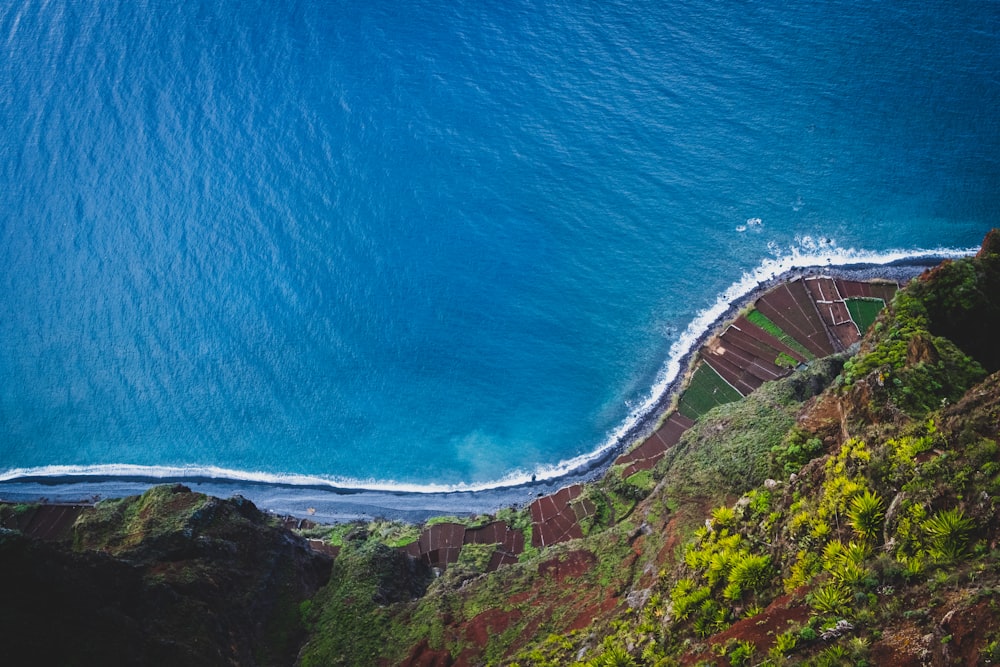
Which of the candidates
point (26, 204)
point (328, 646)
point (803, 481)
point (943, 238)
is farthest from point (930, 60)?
point (26, 204)

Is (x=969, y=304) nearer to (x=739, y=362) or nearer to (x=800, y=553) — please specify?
(x=800, y=553)

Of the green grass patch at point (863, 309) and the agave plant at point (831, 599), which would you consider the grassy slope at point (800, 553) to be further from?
the green grass patch at point (863, 309)

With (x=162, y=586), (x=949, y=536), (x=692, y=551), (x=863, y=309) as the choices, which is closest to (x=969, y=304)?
(x=949, y=536)

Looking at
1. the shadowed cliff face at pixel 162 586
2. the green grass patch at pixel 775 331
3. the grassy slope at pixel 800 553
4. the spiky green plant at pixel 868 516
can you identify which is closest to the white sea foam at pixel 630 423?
the green grass patch at pixel 775 331

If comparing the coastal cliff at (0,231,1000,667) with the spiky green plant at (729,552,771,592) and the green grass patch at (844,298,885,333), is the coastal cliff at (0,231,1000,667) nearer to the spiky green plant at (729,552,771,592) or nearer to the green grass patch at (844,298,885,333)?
the spiky green plant at (729,552,771,592)

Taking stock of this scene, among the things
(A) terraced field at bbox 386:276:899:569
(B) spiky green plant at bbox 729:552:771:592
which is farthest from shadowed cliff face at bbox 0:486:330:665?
(B) spiky green plant at bbox 729:552:771:592

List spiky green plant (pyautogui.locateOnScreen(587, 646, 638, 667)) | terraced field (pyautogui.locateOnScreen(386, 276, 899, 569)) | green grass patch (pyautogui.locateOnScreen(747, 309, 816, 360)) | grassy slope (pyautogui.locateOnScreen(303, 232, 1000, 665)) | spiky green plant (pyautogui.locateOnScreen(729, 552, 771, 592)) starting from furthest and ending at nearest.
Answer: green grass patch (pyautogui.locateOnScreen(747, 309, 816, 360))
terraced field (pyautogui.locateOnScreen(386, 276, 899, 569))
spiky green plant (pyautogui.locateOnScreen(587, 646, 638, 667))
spiky green plant (pyautogui.locateOnScreen(729, 552, 771, 592))
grassy slope (pyautogui.locateOnScreen(303, 232, 1000, 665))

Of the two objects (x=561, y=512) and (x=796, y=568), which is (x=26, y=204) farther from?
(x=796, y=568)
